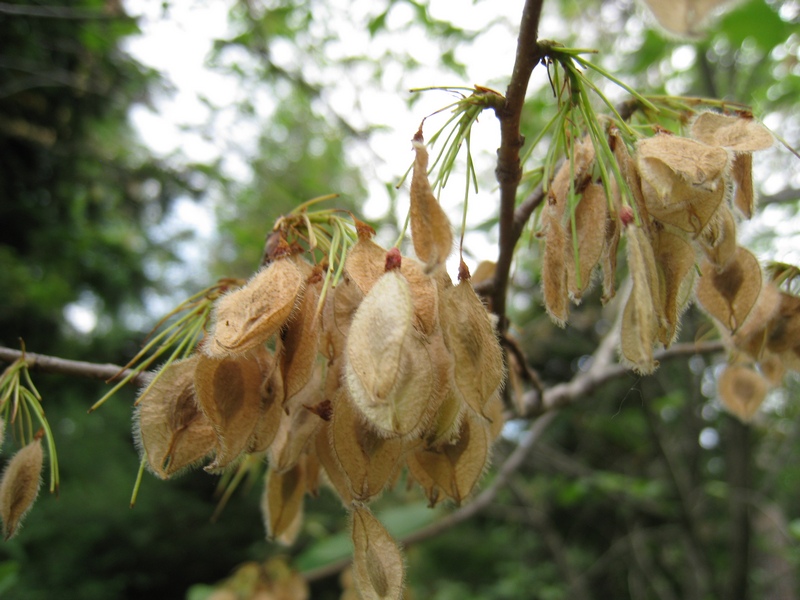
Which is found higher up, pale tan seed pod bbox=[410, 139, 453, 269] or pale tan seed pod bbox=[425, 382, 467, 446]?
pale tan seed pod bbox=[410, 139, 453, 269]

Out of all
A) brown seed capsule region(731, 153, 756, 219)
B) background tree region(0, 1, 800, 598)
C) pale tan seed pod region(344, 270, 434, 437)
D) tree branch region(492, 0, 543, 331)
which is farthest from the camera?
background tree region(0, 1, 800, 598)

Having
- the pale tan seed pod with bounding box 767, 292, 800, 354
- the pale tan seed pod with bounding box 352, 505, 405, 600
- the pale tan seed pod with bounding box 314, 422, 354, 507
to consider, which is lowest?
the pale tan seed pod with bounding box 352, 505, 405, 600

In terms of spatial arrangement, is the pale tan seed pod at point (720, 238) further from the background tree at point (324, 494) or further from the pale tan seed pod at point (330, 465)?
the background tree at point (324, 494)

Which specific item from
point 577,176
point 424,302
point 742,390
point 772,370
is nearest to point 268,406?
point 424,302

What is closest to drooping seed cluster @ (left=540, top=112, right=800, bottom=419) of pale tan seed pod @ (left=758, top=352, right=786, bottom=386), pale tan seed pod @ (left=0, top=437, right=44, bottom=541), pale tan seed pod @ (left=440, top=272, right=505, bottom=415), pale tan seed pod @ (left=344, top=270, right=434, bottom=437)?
pale tan seed pod @ (left=440, top=272, right=505, bottom=415)

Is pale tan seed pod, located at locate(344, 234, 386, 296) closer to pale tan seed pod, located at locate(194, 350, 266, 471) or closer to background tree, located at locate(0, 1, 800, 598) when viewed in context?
pale tan seed pod, located at locate(194, 350, 266, 471)

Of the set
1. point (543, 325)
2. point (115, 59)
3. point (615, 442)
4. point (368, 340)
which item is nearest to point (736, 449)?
point (543, 325)

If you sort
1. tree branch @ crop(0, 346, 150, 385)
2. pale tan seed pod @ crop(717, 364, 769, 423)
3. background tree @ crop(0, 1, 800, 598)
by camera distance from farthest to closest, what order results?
background tree @ crop(0, 1, 800, 598)
pale tan seed pod @ crop(717, 364, 769, 423)
tree branch @ crop(0, 346, 150, 385)

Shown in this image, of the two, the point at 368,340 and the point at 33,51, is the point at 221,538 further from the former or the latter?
the point at 368,340
